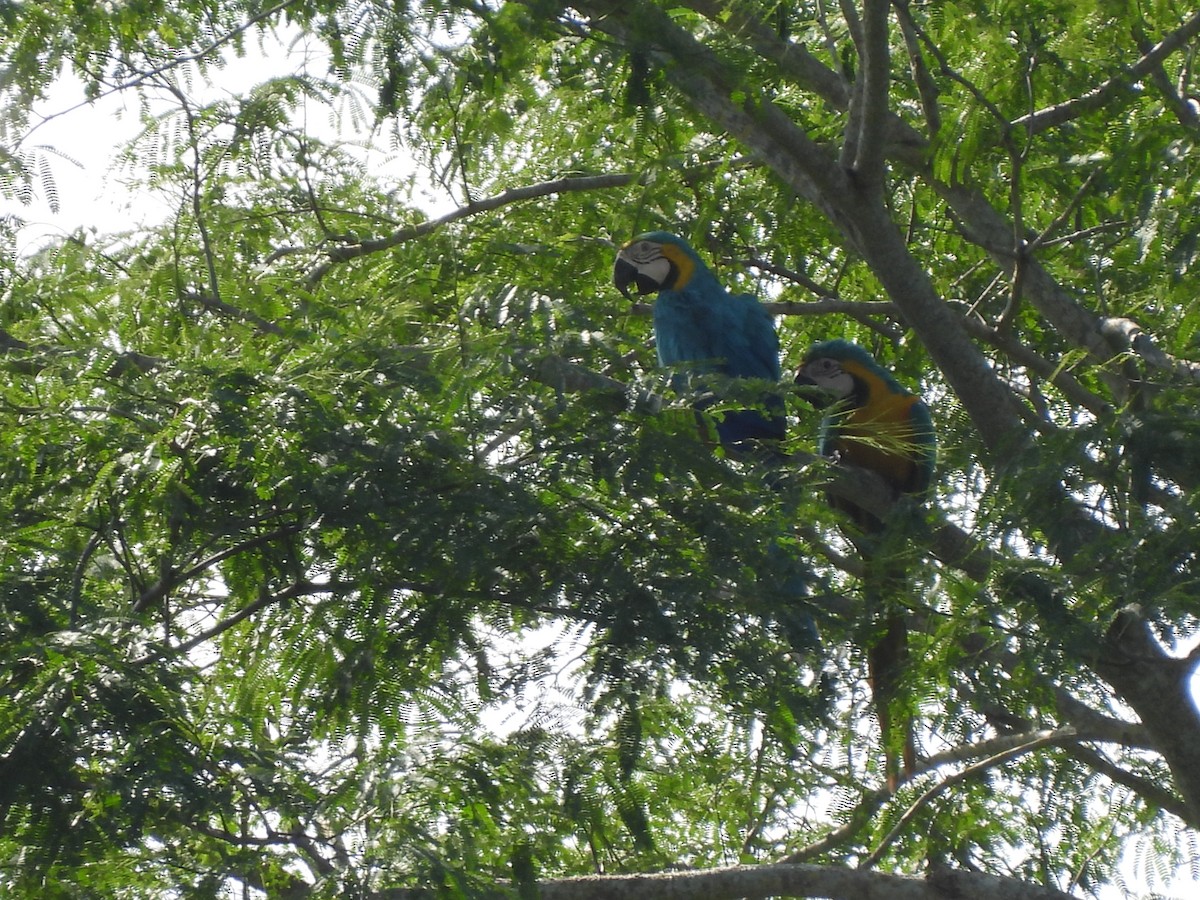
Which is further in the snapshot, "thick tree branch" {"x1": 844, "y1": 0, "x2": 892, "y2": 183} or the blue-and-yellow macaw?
the blue-and-yellow macaw

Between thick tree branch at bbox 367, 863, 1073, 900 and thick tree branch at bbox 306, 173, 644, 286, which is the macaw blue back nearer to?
thick tree branch at bbox 306, 173, 644, 286

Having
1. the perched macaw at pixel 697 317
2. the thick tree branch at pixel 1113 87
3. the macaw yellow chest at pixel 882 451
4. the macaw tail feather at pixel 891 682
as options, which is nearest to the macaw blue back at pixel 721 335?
the perched macaw at pixel 697 317

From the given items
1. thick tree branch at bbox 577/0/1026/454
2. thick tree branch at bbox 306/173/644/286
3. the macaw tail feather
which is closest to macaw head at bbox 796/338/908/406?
thick tree branch at bbox 577/0/1026/454

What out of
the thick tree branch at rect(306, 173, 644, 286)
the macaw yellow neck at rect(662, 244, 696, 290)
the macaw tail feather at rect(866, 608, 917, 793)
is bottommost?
the macaw tail feather at rect(866, 608, 917, 793)

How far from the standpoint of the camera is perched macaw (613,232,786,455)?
16.5 feet

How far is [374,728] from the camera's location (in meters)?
2.61

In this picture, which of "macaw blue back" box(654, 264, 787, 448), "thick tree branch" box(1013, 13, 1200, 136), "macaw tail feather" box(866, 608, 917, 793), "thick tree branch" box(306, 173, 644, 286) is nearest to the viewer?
"macaw tail feather" box(866, 608, 917, 793)

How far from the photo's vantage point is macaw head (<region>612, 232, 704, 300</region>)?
5.07 meters

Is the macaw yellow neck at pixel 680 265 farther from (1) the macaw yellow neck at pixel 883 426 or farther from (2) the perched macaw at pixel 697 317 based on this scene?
(1) the macaw yellow neck at pixel 883 426

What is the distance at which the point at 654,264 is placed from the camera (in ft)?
16.8

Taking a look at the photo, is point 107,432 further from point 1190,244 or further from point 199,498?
point 1190,244

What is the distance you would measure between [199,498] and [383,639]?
49cm

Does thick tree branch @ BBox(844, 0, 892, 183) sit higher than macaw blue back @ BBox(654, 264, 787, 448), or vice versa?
macaw blue back @ BBox(654, 264, 787, 448)

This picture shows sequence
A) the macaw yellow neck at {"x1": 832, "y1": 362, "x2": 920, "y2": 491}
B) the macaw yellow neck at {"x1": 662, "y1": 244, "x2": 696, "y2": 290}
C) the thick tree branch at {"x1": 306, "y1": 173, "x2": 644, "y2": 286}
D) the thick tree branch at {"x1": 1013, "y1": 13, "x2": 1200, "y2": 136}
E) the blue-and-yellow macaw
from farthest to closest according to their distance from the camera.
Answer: the macaw yellow neck at {"x1": 662, "y1": 244, "x2": 696, "y2": 290} < the macaw yellow neck at {"x1": 832, "y1": 362, "x2": 920, "y2": 491} < the blue-and-yellow macaw < the thick tree branch at {"x1": 306, "y1": 173, "x2": 644, "y2": 286} < the thick tree branch at {"x1": 1013, "y1": 13, "x2": 1200, "y2": 136}
